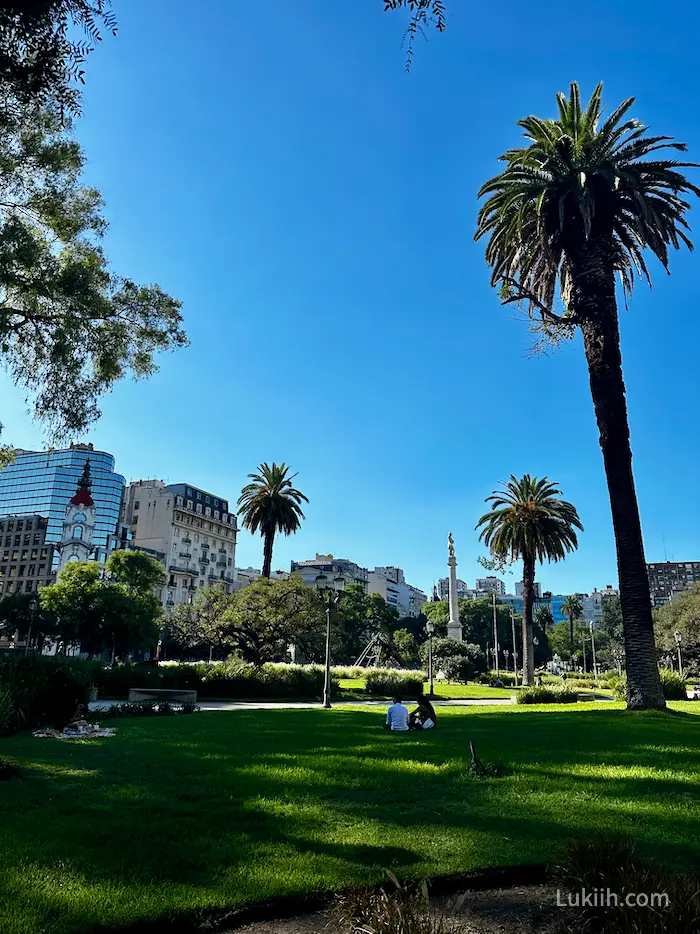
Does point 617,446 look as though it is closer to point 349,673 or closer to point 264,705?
point 264,705

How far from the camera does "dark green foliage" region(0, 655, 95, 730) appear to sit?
48.0ft

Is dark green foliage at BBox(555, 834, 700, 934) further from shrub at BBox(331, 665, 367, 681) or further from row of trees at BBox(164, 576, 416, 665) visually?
shrub at BBox(331, 665, 367, 681)

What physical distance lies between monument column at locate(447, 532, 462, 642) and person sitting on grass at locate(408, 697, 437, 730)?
47.0 meters

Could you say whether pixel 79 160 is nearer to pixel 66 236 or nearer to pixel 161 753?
pixel 66 236

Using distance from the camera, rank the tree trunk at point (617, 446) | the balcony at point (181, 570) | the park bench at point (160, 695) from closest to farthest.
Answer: the tree trunk at point (617, 446) < the park bench at point (160, 695) < the balcony at point (181, 570)

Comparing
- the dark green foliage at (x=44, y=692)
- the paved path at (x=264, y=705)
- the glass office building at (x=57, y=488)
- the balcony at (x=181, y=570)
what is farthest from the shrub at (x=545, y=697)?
the glass office building at (x=57, y=488)

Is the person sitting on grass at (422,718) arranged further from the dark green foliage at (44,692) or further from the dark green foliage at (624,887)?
the dark green foliage at (624,887)

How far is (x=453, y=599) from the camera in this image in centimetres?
6869

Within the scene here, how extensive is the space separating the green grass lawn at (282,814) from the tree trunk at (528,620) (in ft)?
110

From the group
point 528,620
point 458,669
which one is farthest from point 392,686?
point 458,669

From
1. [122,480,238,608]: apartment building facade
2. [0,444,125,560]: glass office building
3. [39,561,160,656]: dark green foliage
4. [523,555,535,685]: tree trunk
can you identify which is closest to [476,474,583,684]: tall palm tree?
[523,555,535,685]: tree trunk

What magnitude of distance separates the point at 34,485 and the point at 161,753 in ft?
435

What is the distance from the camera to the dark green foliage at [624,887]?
12.0 ft

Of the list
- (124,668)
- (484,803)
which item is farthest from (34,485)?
(484,803)
